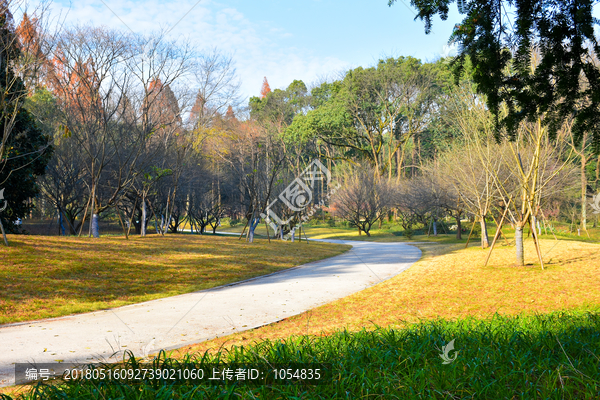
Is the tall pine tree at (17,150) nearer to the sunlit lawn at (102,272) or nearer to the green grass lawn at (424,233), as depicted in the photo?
the sunlit lawn at (102,272)

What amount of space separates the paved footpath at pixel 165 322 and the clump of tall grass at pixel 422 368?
1.05m

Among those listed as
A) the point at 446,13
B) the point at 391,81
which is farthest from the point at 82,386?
the point at 391,81

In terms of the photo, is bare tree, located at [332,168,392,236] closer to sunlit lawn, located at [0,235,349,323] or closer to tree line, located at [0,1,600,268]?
tree line, located at [0,1,600,268]

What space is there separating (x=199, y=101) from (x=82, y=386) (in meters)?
22.2

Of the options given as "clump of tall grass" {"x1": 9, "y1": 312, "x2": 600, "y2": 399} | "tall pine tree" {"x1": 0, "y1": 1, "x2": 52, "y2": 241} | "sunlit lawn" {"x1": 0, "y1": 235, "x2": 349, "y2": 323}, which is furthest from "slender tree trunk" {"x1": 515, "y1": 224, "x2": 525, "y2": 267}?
"tall pine tree" {"x1": 0, "y1": 1, "x2": 52, "y2": 241}

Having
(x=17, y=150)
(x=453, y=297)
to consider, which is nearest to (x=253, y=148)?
(x=17, y=150)

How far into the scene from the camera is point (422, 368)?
3400 mm

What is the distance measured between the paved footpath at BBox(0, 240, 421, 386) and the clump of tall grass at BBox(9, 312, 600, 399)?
105cm

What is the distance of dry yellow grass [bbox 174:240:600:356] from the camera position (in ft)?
20.5

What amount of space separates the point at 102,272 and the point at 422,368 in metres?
9.54

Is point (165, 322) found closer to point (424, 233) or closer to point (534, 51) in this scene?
point (534, 51)

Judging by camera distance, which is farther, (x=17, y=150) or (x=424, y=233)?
(x=424, y=233)

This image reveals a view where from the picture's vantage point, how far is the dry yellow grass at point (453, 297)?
6242 millimetres

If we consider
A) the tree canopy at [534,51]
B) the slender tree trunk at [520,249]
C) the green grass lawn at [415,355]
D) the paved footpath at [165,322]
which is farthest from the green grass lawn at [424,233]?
the tree canopy at [534,51]
